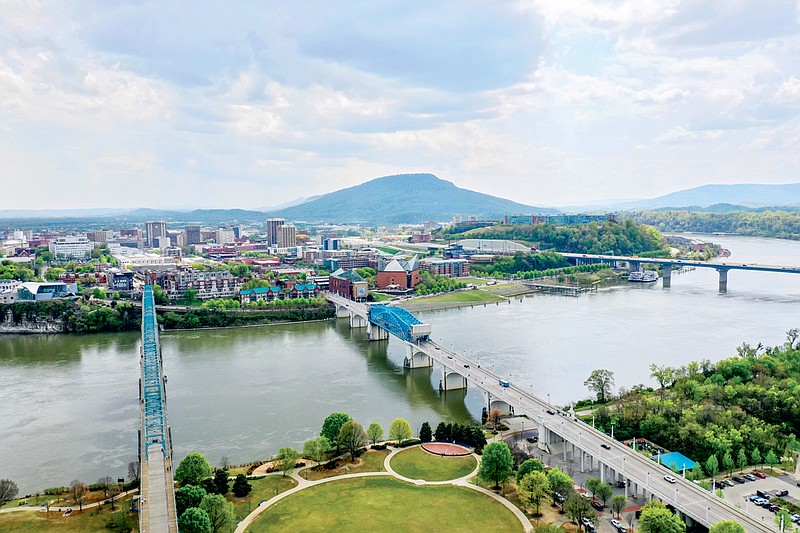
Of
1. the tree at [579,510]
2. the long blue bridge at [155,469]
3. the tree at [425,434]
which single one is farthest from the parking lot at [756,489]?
the long blue bridge at [155,469]

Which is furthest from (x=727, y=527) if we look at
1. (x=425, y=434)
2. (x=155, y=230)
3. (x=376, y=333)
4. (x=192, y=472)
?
(x=155, y=230)

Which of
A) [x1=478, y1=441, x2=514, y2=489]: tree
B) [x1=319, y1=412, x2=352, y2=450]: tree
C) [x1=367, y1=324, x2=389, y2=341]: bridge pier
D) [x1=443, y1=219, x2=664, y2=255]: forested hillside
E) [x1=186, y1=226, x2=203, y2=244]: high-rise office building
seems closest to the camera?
[x1=478, y1=441, x2=514, y2=489]: tree

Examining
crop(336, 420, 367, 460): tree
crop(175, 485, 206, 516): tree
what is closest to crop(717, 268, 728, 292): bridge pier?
crop(336, 420, 367, 460): tree

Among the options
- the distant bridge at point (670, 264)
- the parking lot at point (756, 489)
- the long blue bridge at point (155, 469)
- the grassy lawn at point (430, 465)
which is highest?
the distant bridge at point (670, 264)

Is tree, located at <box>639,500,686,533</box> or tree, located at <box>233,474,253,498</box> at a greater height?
tree, located at <box>639,500,686,533</box>

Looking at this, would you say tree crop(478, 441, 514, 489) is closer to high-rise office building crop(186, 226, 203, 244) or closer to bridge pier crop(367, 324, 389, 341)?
bridge pier crop(367, 324, 389, 341)

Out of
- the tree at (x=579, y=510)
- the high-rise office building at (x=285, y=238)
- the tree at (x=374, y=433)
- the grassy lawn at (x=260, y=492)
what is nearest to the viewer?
the tree at (x=579, y=510)

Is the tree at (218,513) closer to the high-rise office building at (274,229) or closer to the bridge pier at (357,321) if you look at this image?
the bridge pier at (357,321)
